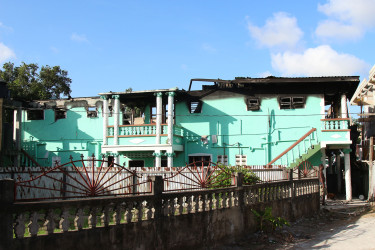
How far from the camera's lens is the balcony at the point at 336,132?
20172mm

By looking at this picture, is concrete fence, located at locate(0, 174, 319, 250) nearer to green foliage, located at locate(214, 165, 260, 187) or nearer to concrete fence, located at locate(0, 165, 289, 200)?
green foliage, located at locate(214, 165, 260, 187)

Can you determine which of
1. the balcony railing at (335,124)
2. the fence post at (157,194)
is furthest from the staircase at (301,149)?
the fence post at (157,194)

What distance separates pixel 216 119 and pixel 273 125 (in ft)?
11.0

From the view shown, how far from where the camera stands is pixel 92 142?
80.9 ft

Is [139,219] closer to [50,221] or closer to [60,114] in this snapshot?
[50,221]

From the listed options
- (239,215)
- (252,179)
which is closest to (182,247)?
(239,215)

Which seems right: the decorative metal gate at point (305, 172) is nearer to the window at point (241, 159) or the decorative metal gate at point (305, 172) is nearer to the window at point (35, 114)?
the window at point (241, 159)

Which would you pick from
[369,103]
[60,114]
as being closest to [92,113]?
[60,114]

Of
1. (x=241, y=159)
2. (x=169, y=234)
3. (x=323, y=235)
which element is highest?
(x=241, y=159)

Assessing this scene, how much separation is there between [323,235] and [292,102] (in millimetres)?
11701

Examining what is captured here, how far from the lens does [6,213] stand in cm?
542

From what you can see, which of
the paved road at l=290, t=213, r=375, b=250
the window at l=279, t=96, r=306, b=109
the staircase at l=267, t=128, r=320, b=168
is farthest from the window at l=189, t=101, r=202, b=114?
the paved road at l=290, t=213, r=375, b=250

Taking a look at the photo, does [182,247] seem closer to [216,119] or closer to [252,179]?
[252,179]

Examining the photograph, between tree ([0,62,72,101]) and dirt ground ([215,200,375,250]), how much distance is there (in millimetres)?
22861
